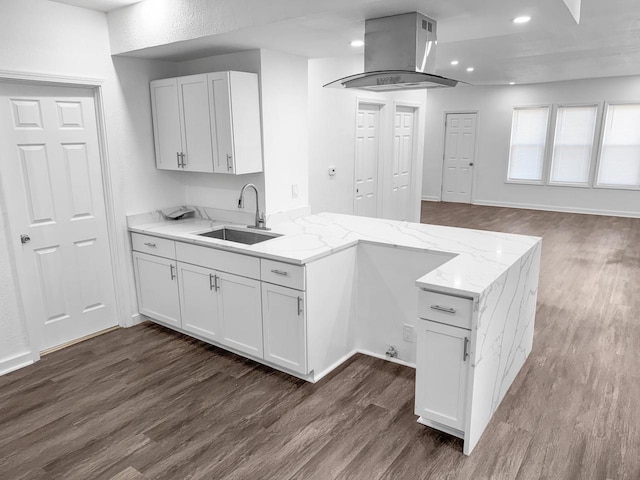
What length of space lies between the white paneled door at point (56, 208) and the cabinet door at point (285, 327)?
65.0 inches

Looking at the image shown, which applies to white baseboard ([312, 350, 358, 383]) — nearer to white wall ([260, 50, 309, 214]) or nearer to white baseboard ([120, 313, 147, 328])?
white wall ([260, 50, 309, 214])

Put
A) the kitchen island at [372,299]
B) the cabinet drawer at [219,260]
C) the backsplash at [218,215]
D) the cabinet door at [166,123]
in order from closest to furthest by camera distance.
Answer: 1. the kitchen island at [372,299]
2. the cabinet drawer at [219,260]
3. the cabinet door at [166,123]
4. the backsplash at [218,215]

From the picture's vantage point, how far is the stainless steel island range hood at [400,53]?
264 cm

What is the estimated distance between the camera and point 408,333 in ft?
10.4

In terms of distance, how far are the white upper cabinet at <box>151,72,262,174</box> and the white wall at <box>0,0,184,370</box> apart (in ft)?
0.61

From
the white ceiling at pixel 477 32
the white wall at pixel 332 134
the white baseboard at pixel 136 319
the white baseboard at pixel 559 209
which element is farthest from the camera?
the white baseboard at pixel 559 209

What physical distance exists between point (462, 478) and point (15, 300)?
10.3 feet

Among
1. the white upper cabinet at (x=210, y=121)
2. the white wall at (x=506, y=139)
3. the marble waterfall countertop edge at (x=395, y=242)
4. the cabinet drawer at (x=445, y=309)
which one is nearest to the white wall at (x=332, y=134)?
the marble waterfall countertop edge at (x=395, y=242)

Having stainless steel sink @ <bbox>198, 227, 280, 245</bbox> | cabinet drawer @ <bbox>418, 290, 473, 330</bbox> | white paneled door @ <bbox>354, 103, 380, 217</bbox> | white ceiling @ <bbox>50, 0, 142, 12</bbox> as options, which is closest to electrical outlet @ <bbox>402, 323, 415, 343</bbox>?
cabinet drawer @ <bbox>418, 290, 473, 330</bbox>

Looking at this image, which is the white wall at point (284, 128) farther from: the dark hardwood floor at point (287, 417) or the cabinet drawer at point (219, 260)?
the dark hardwood floor at point (287, 417)

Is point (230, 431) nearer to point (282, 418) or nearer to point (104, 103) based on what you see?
point (282, 418)

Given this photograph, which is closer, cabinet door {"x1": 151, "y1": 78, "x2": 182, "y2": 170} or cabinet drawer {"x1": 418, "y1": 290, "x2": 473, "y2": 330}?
cabinet drawer {"x1": 418, "y1": 290, "x2": 473, "y2": 330}

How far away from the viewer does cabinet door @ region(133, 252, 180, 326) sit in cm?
367

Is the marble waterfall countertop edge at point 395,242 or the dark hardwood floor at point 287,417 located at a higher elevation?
the marble waterfall countertop edge at point 395,242
